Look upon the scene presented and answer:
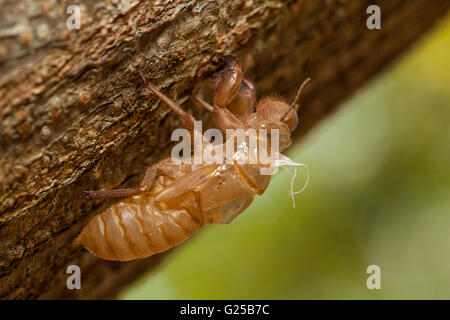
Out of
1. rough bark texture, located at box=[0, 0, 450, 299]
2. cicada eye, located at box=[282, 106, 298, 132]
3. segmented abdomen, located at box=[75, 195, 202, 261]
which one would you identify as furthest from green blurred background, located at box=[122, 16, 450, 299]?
segmented abdomen, located at box=[75, 195, 202, 261]

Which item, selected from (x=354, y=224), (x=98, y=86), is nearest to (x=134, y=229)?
(x=98, y=86)

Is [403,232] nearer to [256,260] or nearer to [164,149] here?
[256,260]

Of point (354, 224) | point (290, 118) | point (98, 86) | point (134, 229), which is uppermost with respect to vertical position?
point (354, 224)

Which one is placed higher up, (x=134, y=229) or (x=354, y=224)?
(x=354, y=224)

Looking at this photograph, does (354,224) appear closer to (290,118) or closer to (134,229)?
(290,118)

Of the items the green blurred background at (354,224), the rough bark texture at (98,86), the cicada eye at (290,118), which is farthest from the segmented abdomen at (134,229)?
the green blurred background at (354,224)
